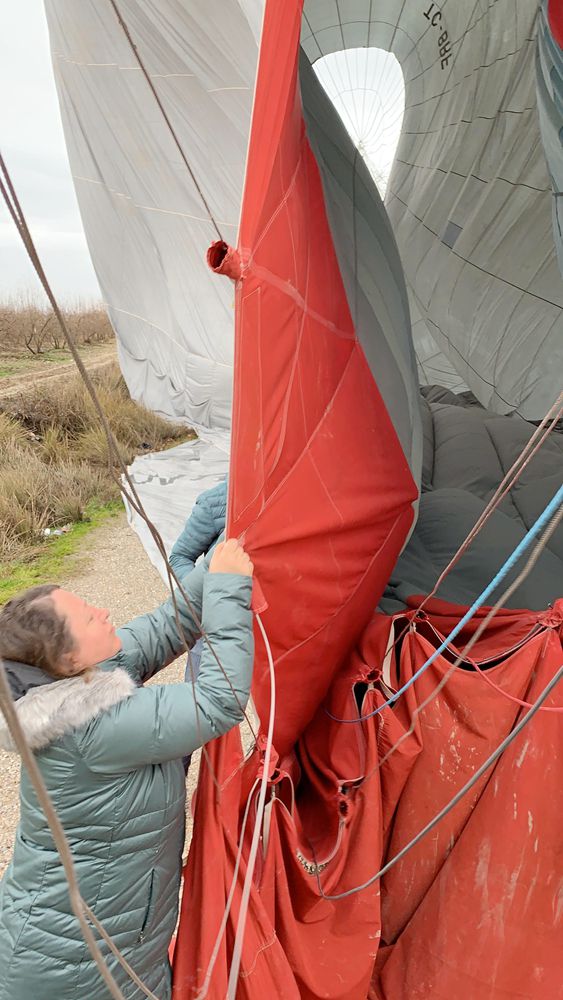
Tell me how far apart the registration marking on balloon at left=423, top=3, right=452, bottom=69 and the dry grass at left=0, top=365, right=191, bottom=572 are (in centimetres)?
355

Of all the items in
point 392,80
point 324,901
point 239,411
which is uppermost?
point 392,80

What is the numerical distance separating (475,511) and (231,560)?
1.23m

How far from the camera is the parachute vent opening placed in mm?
4836

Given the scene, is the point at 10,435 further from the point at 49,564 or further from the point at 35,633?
the point at 35,633

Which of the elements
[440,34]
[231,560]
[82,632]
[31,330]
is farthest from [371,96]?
[31,330]

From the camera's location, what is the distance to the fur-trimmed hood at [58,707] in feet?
3.19

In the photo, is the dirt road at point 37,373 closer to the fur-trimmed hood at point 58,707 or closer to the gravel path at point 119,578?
the gravel path at point 119,578

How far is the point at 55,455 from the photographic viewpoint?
5.82 m

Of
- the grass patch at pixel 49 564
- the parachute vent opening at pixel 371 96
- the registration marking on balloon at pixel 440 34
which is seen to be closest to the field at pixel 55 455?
the grass patch at pixel 49 564

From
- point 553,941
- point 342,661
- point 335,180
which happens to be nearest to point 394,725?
point 342,661

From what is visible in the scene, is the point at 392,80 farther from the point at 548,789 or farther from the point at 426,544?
the point at 548,789

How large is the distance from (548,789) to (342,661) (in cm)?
52

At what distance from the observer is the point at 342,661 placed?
1695 mm

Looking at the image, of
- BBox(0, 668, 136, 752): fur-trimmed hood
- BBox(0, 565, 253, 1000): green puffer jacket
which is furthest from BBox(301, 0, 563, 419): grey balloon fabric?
BBox(0, 668, 136, 752): fur-trimmed hood
